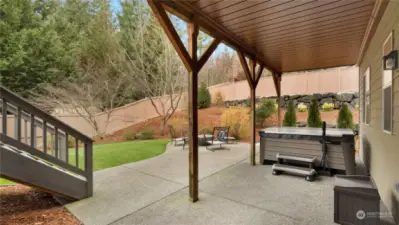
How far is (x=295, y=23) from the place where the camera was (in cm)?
355

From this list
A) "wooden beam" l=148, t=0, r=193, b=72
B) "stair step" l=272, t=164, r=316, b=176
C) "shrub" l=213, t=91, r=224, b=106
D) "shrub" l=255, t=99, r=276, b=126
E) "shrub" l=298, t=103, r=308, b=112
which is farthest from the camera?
"shrub" l=213, t=91, r=224, b=106

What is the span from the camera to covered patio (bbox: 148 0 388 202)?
9.51ft

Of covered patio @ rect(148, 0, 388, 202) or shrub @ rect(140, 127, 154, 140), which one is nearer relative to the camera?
covered patio @ rect(148, 0, 388, 202)

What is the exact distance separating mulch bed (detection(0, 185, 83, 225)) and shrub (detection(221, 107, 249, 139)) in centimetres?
747

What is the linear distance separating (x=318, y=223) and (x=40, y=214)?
363 centimetres

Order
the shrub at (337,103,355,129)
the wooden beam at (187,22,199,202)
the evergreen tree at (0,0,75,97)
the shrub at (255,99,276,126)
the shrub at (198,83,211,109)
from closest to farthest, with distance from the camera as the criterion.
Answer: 1. the wooden beam at (187,22,199,202)
2. the shrub at (337,103,355,129)
3. the evergreen tree at (0,0,75,97)
4. the shrub at (255,99,276,126)
5. the shrub at (198,83,211,109)

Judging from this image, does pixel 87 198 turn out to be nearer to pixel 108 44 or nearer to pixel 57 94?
pixel 57 94

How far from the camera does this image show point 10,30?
9.42 m

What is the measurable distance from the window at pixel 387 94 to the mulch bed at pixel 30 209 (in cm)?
426

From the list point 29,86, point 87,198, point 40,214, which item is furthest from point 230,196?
point 29,86

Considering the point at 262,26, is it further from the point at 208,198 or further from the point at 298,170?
the point at 208,198

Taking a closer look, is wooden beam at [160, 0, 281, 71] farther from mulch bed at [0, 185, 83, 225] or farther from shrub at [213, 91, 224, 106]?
shrub at [213, 91, 224, 106]

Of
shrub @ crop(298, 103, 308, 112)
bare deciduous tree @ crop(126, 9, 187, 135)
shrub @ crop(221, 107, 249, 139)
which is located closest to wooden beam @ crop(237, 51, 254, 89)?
shrub @ crop(221, 107, 249, 139)

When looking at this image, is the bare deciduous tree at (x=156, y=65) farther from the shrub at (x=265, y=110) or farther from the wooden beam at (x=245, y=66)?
the wooden beam at (x=245, y=66)
